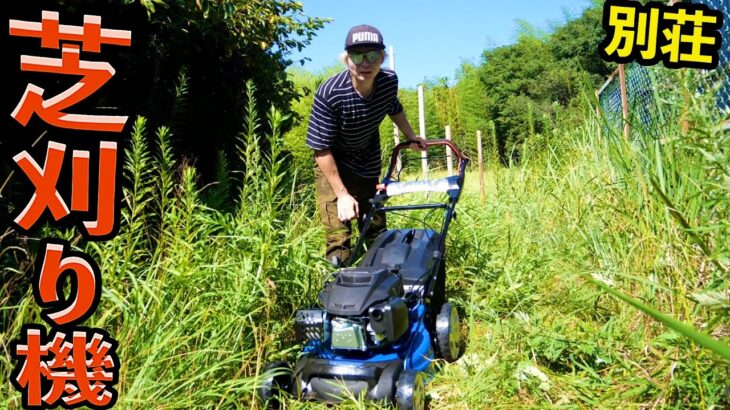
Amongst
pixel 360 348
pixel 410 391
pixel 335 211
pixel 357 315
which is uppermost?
pixel 335 211

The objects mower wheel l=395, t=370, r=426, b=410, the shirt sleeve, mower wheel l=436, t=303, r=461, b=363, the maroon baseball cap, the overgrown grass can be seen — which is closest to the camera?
the overgrown grass

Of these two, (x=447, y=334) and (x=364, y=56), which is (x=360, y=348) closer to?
(x=447, y=334)

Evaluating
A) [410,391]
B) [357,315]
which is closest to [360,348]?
[357,315]

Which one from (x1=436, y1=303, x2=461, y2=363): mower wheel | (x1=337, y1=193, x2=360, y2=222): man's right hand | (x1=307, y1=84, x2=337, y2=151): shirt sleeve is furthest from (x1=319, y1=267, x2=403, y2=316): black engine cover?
(x1=307, y1=84, x2=337, y2=151): shirt sleeve

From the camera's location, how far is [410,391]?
2217 mm

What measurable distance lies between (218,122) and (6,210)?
2.15 metres

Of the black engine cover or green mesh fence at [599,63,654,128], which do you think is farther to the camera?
green mesh fence at [599,63,654,128]

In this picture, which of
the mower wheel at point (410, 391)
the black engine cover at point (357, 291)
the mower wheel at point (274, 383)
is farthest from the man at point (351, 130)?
the mower wheel at point (410, 391)

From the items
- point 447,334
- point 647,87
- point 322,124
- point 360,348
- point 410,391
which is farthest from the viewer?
point 322,124

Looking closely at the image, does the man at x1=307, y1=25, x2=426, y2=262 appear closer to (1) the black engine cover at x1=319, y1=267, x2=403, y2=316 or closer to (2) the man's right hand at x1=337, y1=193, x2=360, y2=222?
(2) the man's right hand at x1=337, y1=193, x2=360, y2=222

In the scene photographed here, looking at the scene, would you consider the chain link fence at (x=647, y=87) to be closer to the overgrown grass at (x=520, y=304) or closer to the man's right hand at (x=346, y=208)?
the overgrown grass at (x=520, y=304)

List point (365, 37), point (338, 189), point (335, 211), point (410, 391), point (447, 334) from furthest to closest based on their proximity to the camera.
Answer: point (335, 211) < point (338, 189) < point (365, 37) < point (447, 334) < point (410, 391)

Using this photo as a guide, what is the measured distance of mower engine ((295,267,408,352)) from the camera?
2.30 m

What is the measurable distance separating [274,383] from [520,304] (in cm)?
153
